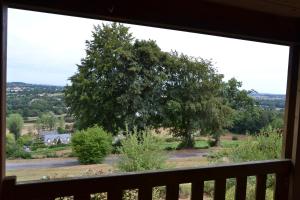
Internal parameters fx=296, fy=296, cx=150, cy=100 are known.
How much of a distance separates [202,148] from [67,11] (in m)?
1.04

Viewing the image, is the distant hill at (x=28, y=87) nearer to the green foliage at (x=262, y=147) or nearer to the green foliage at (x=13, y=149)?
the green foliage at (x=13, y=149)

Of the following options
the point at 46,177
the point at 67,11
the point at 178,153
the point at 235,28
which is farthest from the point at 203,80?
the point at 46,177

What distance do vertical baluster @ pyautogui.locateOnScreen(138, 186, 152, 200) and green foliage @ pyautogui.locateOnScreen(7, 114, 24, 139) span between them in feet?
2.05

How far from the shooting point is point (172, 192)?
151 cm

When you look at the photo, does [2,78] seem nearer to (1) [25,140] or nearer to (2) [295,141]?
(1) [25,140]

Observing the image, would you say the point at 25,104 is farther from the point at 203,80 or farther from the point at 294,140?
the point at 294,140

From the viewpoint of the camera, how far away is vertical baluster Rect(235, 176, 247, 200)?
169 centimetres

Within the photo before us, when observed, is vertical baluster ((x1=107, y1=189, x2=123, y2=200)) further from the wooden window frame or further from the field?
the wooden window frame

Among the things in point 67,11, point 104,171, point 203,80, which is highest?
point 67,11

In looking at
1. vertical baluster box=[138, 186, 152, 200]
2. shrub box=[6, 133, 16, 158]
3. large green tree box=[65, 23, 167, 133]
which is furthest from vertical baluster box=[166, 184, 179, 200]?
shrub box=[6, 133, 16, 158]

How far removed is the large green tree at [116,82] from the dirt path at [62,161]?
0.56ft

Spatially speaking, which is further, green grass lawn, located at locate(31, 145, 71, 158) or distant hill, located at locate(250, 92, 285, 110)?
distant hill, located at locate(250, 92, 285, 110)

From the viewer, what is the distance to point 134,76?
157 centimetres

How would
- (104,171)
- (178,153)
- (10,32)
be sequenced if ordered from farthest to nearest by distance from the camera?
(178,153), (104,171), (10,32)
